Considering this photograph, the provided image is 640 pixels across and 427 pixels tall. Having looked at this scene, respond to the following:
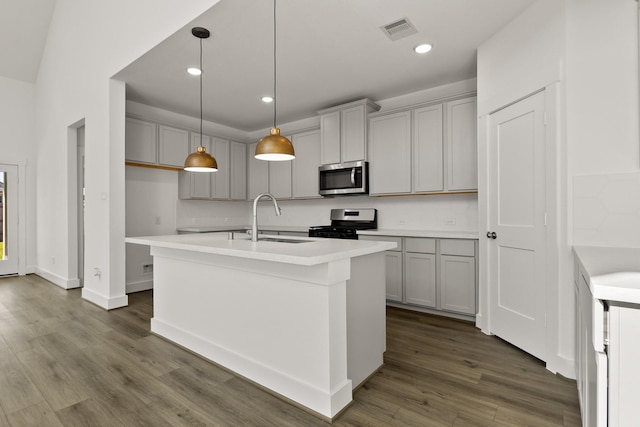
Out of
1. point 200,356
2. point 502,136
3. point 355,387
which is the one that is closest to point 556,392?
point 355,387

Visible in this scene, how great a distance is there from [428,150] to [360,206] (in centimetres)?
130

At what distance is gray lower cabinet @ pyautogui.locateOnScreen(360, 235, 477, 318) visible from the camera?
3326 mm

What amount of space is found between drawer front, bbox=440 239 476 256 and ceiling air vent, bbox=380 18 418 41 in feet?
6.59

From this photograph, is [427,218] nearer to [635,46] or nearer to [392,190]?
[392,190]

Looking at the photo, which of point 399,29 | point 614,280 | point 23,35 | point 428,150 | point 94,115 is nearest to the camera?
point 614,280

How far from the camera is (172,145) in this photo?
4.86 m

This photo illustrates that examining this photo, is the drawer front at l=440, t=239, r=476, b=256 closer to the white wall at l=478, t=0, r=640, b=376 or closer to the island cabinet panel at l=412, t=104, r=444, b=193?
the island cabinet panel at l=412, t=104, r=444, b=193

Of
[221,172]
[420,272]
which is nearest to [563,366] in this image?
[420,272]

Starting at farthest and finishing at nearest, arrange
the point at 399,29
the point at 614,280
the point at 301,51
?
the point at 301,51 → the point at 399,29 → the point at 614,280

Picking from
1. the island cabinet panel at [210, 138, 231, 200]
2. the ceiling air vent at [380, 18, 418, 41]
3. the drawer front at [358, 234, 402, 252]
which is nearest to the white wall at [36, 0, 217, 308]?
the ceiling air vent at [380, 18, 418, 41]

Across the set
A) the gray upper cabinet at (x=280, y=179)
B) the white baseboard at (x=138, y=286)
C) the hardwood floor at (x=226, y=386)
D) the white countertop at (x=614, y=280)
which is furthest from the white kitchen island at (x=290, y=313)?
the gray upper cabinet at (x=280, y=179)

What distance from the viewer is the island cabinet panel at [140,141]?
4402 mm

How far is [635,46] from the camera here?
6.52 ft

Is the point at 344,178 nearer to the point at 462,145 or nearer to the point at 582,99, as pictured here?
the point at 462,145
